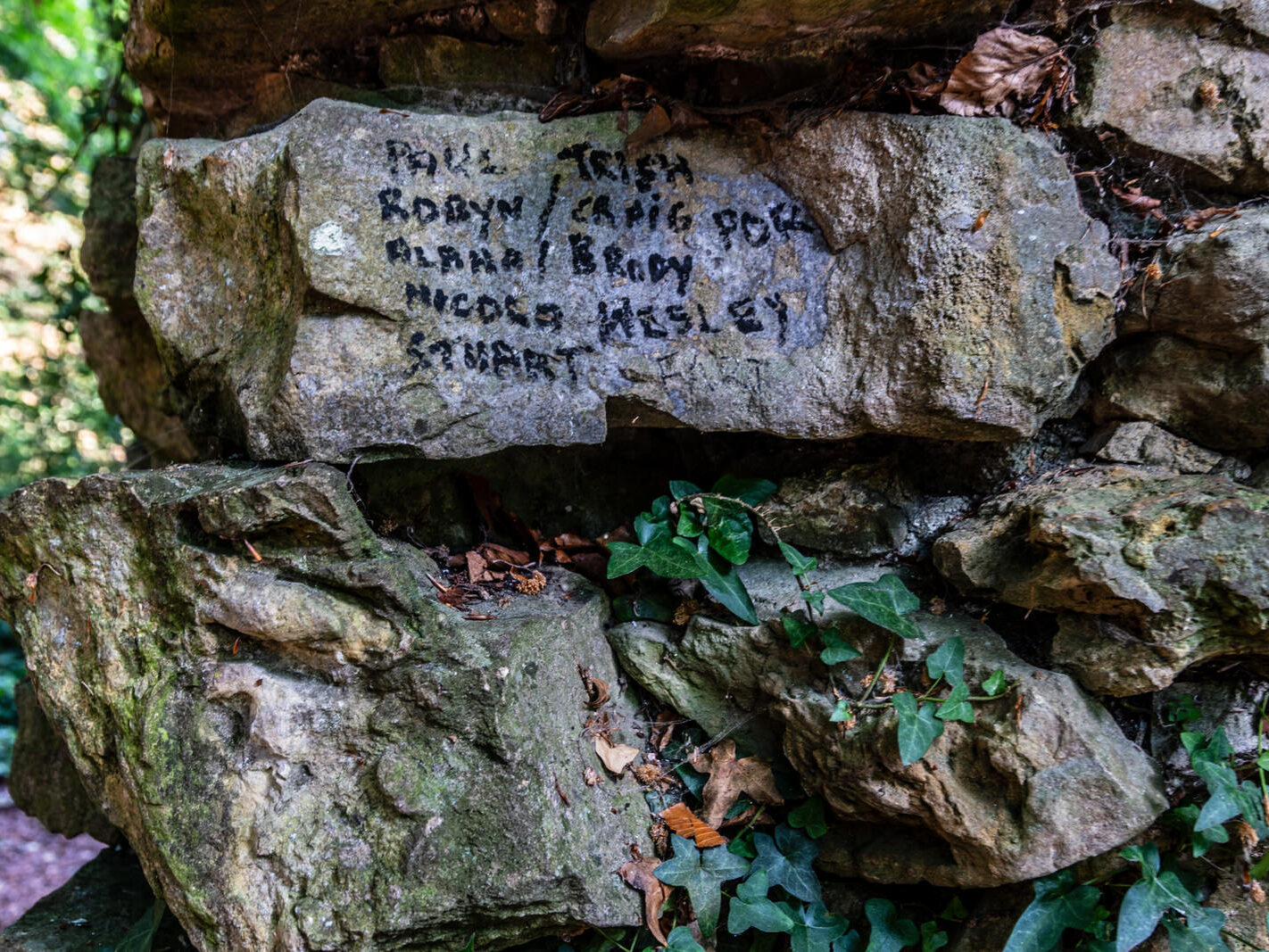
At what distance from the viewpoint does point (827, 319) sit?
7.24 ft

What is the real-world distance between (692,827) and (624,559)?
78cm

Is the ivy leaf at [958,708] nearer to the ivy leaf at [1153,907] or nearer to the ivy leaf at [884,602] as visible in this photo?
the ivy leaf at [884,602]

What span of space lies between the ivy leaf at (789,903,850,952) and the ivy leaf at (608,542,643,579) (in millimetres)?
1043

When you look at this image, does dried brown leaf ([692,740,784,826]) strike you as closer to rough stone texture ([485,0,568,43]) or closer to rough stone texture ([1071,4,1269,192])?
rough stone texture ([1071,4,1269,192])

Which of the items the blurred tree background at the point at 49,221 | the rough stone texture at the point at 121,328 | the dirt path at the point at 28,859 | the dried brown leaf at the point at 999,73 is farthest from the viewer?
the dirt path at the point at 28,859

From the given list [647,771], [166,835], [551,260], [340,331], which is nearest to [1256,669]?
[647,771]

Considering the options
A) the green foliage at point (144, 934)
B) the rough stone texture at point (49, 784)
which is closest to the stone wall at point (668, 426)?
the green foliage at point (144, 934)

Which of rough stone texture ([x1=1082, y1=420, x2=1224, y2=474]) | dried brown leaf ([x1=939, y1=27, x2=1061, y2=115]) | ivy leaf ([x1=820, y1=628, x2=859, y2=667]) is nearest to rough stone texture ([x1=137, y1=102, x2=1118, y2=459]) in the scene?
dried brown leaf ([x1=939, y1=27, x2=1061, y2=115])

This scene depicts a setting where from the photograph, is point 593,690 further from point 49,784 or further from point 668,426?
point 49,784

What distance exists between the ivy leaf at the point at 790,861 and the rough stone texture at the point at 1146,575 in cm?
86

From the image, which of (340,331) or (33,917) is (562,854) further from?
(33,917)

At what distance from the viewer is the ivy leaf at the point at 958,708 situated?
75.8 inches

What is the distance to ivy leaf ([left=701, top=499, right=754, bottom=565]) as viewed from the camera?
A: 7.41 ft

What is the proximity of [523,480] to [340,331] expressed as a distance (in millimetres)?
826
